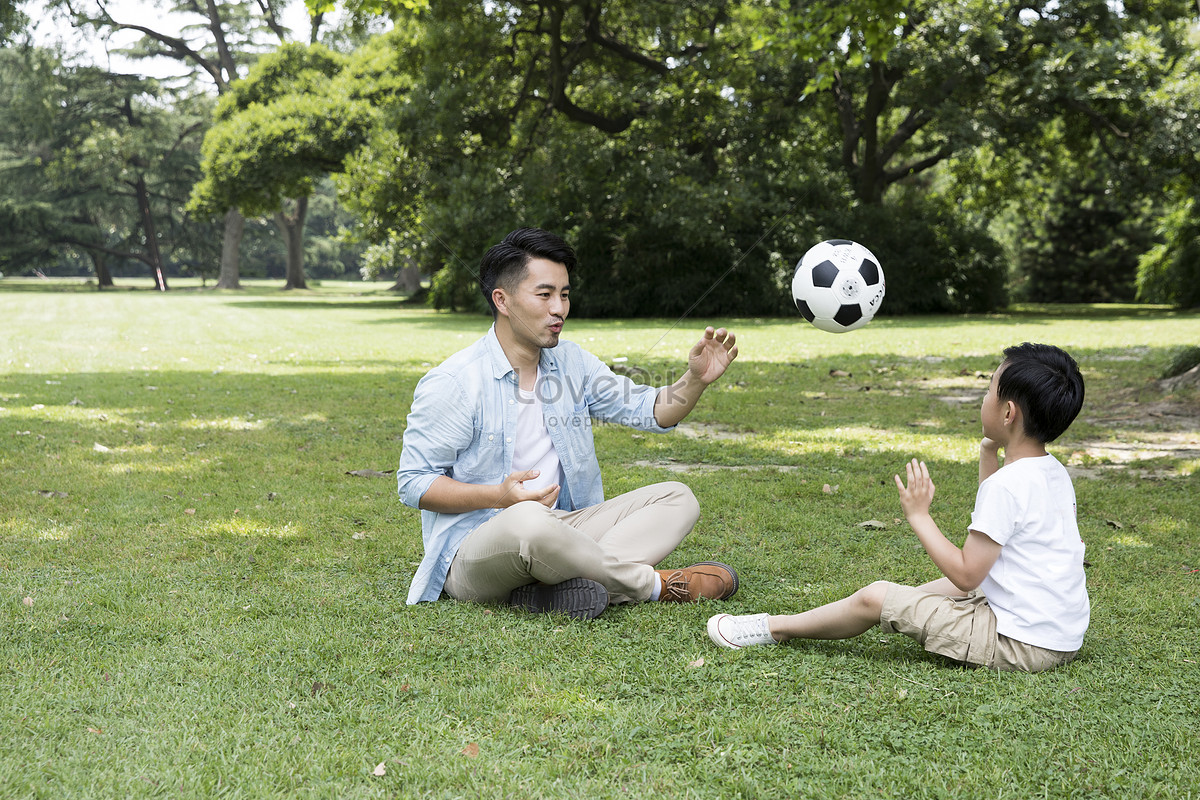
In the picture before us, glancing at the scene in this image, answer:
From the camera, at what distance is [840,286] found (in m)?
4.47

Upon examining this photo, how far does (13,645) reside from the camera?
3096mm

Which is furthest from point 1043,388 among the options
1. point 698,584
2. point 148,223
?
point 148,223

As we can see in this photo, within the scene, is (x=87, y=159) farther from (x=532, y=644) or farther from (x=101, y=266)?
(x=532, y=644)

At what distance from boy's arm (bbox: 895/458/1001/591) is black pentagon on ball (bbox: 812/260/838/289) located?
1885 mm

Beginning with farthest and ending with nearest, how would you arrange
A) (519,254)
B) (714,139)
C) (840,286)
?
(714,139), (840,286), (519,254)

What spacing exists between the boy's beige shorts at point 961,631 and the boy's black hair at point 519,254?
168cm

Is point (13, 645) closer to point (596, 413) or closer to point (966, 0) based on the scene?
point (596, 413)

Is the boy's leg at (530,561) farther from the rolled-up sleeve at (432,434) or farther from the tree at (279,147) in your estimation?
the tree at (279,147)

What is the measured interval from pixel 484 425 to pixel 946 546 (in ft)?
5.49

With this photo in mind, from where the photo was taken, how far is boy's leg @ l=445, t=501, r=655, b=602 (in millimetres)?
3256

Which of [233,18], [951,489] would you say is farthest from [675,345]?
[233,18]

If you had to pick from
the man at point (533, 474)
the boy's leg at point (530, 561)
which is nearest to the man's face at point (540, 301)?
the man at point (533, 474)

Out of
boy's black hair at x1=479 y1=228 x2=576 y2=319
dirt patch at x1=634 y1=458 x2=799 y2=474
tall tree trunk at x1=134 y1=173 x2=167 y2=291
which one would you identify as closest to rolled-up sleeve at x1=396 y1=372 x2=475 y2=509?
boy's black hair at x1=479 y1=228 x2=576 y2=319

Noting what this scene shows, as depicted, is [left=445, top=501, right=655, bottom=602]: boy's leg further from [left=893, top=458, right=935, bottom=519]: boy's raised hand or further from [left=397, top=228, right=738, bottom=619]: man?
[left=893, top=458, right=935, bottom=519]: boy's raised hand
